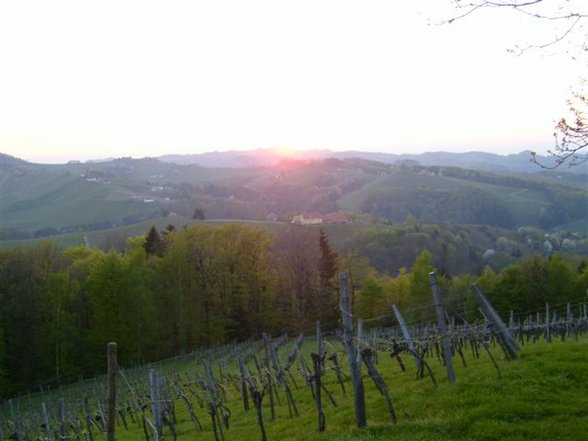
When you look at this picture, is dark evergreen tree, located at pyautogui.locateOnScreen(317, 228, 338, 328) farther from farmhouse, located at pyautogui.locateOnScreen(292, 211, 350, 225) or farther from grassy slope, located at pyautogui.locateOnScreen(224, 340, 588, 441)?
farmhouse, located at pyautogui.locateOnScreen(292, 211, 350, 225)

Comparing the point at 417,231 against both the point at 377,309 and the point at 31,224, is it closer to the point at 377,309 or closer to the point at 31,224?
the point at 377,309

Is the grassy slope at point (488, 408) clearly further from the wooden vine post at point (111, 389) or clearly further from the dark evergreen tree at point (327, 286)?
the dark evergreen tree at point (327, 286)

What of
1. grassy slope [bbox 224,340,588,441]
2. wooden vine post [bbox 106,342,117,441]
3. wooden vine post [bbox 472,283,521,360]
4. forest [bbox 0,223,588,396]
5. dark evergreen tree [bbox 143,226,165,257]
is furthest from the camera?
dark evergreen tree [bbox 143,226,165,257]

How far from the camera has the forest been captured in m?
46.3

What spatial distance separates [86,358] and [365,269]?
1274 inches

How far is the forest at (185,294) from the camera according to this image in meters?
46.3

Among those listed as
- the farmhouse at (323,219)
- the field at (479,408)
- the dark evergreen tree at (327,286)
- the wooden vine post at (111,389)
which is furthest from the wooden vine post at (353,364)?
the farmhouse at (323,219)

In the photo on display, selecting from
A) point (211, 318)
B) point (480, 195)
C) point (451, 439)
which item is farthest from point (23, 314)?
point (480, 195)

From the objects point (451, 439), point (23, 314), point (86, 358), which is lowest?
point (86, 358)

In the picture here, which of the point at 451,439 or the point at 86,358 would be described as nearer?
the point at 451,439

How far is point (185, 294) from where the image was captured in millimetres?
56094

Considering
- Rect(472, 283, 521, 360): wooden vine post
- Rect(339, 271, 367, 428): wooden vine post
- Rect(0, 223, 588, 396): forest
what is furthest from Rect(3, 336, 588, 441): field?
Rect(0, 223, 588, 396): forest

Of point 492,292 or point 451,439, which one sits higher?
point 451,439

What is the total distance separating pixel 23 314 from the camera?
149 ft
